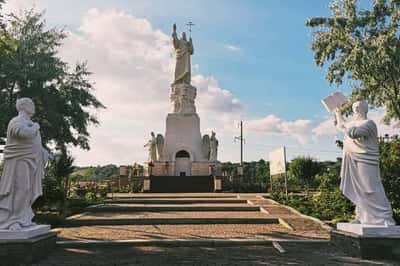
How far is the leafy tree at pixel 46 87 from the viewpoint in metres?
19.2

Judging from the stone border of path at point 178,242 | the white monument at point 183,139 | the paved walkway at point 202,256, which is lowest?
the paved walkway at point 202,256

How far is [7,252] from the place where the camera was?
6.13 m

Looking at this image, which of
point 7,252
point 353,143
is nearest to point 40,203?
point 7,252

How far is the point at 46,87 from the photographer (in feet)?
67.6

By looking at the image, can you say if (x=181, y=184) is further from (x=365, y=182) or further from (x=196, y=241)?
(x=365, y=182)

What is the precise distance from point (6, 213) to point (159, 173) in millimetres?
20977

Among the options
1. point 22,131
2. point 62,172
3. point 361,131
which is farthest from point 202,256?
point 62,172

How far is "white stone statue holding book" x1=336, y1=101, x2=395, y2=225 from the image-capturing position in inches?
256

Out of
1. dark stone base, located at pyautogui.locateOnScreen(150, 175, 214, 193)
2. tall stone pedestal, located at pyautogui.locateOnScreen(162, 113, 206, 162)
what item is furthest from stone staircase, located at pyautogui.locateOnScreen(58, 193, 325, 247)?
tall stone pedestal, located at pyautogui.locateOnScreen(162, 113, 206, 162)

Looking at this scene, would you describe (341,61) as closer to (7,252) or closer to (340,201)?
(340,201)

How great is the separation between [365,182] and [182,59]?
998 inches

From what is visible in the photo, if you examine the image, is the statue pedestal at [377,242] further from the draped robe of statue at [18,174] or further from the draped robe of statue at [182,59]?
the draped robe of statue at [182,59]

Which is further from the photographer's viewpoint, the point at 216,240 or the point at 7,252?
the point at 216,240

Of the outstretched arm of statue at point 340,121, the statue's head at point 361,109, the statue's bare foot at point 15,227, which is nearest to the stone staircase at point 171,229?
the statue's bare foot at point 15,227
